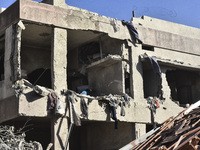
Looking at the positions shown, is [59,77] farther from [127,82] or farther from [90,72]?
[127,82]

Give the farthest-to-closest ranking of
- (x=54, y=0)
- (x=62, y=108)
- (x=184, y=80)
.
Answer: (x=184, y=80)
(x=54, y=0)
(x=62, y=108)

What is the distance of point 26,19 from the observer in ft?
57.7

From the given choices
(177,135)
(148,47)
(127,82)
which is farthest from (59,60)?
(177,135)

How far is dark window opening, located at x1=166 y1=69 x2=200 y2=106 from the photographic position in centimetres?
2316

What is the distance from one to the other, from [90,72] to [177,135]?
34.7 feet

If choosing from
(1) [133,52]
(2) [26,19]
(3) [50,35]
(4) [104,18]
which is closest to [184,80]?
(1) [133,52]

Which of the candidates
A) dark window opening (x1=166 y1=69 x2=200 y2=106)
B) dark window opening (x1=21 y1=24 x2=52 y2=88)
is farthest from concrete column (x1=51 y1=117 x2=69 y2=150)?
dark window opening (x1=166 y1=69 x2=200 y2=106)

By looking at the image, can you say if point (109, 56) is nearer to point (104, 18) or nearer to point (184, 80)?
point (104, 18)

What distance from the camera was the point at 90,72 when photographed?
69.5 feet

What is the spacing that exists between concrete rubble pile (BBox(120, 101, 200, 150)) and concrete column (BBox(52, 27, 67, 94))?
5.97 meters

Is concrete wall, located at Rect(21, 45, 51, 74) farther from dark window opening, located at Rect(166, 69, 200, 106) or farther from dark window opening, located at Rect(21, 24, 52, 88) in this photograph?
dark window opening, located at Rect(166, 69, 200, 106)

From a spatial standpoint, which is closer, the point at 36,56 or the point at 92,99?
the point at 92,99

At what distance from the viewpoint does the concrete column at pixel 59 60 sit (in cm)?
1781

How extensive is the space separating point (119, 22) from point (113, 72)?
2069 millimetres
